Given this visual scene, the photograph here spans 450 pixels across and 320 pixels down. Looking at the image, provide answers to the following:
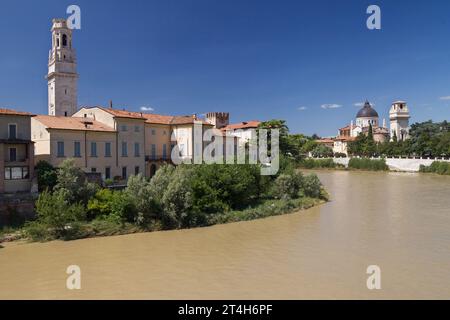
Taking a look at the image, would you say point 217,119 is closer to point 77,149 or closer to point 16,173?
point 77,149

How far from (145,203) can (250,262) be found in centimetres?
854

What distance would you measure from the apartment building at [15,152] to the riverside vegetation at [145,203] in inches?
40.6

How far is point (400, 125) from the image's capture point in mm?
115312

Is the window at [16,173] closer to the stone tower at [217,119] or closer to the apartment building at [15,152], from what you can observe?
the apartment building at [15,152]

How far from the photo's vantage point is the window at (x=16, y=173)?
24.5 m

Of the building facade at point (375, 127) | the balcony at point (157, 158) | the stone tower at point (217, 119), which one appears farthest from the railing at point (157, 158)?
the building facade at point (375, 127)

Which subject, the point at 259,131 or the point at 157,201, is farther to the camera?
the point at 259,131

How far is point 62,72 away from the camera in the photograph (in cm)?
5038

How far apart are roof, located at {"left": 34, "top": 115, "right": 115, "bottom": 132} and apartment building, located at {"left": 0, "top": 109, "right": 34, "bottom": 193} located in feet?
8.78

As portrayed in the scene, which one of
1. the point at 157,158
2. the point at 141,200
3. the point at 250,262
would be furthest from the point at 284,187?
the point at 250,262
